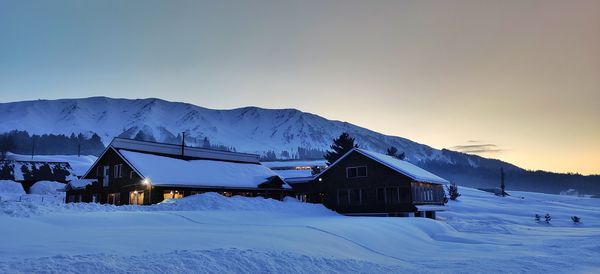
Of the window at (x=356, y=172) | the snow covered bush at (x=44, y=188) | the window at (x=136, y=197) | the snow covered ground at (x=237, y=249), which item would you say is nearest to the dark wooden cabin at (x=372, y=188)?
the window at (x=356, y=172)

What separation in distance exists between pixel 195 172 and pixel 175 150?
21.3 ft

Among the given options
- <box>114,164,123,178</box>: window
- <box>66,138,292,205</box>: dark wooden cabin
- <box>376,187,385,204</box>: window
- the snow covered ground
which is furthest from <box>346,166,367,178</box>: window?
<box>114,164,123,178</box>: window

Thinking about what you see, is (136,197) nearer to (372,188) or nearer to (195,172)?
(195,172)

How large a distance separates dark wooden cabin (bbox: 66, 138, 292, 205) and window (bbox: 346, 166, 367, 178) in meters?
7.38

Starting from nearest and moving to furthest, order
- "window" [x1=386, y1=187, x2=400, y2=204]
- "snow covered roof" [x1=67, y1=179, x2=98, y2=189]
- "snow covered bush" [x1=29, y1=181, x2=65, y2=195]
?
"window" [x1=386, y1=187, x2=400, y2=204] < "snow covered roof" [x1=67, y1=179, x2=98, y2=189] < "snow covered bush" [x1=29, y1=181, x2=65, y2=195]

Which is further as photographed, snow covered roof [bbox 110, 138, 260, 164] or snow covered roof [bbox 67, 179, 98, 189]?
snow covered roof [bbox 110, 138, 260, 164]

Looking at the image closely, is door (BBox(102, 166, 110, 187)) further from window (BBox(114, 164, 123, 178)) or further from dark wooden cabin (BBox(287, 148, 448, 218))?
dark wooden cabin (BBox(287, 148, 448, 218))

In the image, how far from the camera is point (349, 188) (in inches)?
1973

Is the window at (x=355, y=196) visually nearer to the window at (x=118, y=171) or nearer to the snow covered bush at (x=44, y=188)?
the window at (x=118, y=171)

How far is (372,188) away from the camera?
160ft

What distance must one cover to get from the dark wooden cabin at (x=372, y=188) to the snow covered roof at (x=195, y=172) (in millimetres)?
5249

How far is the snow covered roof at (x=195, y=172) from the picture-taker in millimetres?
45344

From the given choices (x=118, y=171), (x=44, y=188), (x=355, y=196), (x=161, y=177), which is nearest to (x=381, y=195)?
(x=355, y=196)

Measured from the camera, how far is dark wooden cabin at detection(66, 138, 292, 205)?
148 feet
